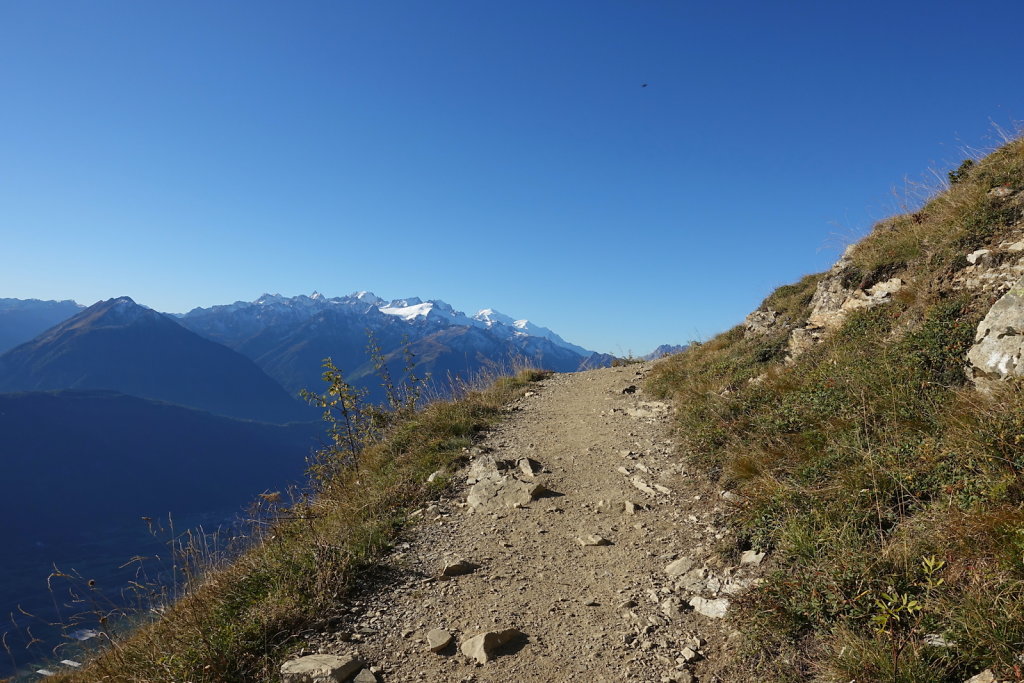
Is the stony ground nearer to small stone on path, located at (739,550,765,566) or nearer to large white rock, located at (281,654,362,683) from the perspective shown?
small stone on path, located at (739,550,765,566)

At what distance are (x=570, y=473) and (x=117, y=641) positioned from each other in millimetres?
6407

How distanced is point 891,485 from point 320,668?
5554 millimetres

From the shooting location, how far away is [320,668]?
447 cm

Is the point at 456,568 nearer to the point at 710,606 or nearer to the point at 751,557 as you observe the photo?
the point at 710,606

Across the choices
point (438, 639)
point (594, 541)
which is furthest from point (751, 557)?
point (438, 639)

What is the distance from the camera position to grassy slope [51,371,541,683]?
463cm

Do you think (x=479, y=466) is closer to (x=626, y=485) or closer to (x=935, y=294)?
(x=626, y=485)

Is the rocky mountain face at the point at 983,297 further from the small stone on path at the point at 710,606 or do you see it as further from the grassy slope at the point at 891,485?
the small stone on path at the point at 710,606

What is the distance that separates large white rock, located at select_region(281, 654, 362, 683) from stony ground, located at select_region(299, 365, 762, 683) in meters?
0.15

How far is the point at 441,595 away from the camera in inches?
225

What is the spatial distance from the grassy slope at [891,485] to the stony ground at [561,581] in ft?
1.65

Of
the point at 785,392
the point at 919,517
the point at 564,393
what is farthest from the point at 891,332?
the point at 564,393

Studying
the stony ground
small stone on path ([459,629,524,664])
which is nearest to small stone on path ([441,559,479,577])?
the stony ground

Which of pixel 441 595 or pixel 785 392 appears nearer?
pixel 441 595
